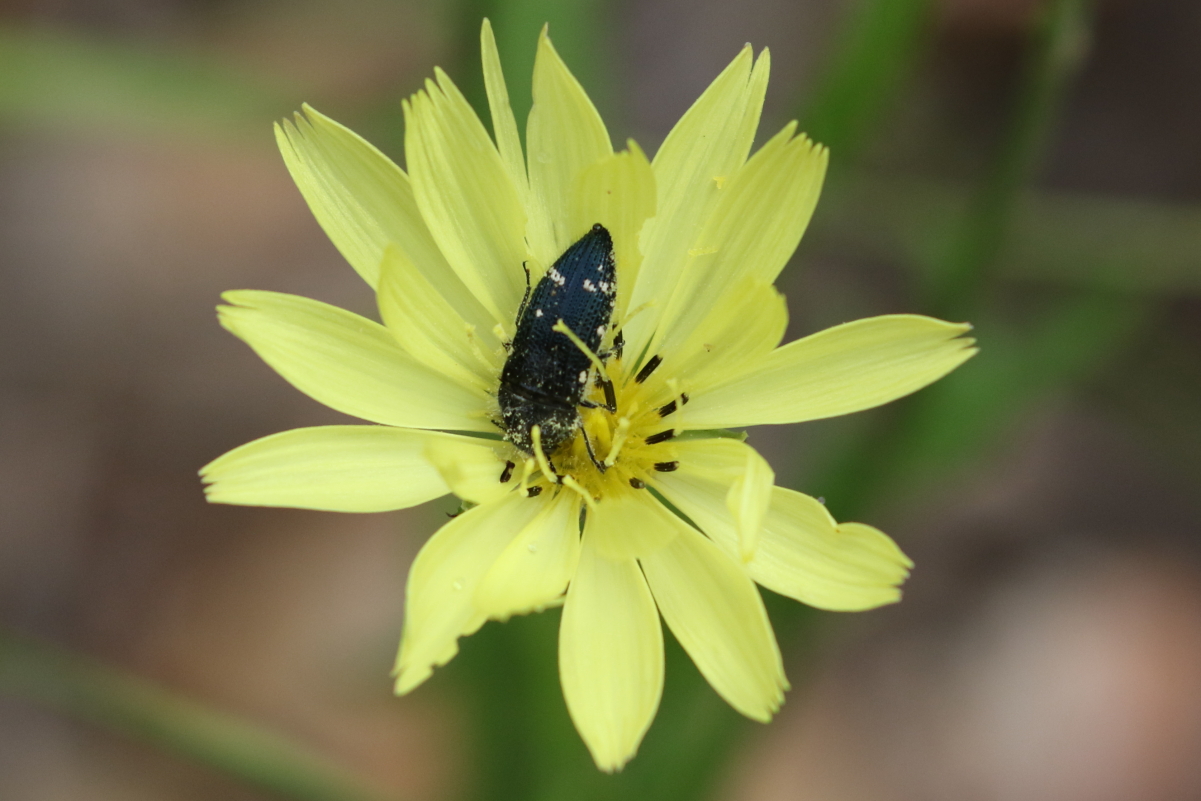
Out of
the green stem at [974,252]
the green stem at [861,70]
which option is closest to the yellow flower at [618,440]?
the green stem at [974,252]

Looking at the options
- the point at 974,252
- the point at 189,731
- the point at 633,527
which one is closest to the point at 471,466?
the point at 633,527

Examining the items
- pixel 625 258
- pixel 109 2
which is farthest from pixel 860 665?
pixel 109 2

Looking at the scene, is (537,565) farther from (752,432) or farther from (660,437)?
(752,432)

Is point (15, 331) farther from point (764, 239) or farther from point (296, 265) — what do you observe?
point (764, 239)

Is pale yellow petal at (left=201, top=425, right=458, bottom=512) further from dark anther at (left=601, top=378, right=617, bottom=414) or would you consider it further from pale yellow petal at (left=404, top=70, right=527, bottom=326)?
dark anther at (left=601, top=378, right=617, bottom=414)

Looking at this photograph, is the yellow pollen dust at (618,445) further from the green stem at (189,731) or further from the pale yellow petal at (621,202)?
the green stem at (189,731)

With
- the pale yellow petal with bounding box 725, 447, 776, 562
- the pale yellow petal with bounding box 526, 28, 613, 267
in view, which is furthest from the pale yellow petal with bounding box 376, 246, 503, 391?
the pale yellow petal with bounding box 725, 447, 776, 562
